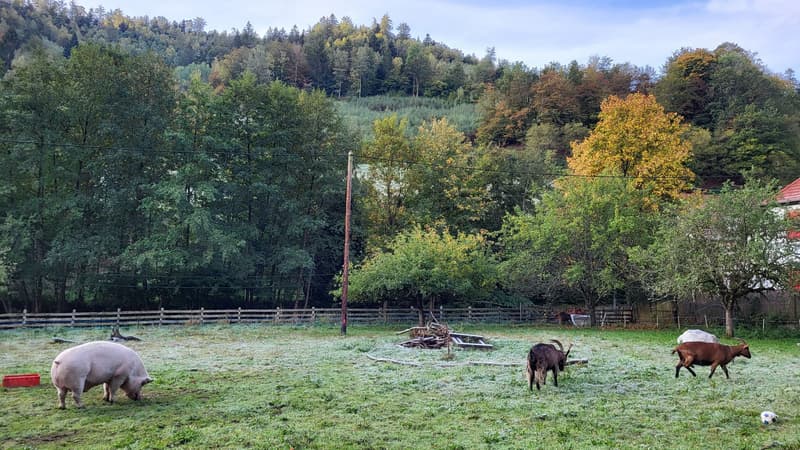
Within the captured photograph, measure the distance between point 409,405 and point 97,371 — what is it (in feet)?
17.4

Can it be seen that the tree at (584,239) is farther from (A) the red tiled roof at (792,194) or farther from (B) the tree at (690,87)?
(B) the tree at (690,87)

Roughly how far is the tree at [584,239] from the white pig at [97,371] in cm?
2304

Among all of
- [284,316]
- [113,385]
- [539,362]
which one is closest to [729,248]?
[539,362]

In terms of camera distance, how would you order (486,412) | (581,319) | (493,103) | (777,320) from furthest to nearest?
1. (493,103)
2. (581,319)
3. (777,320)
4. (486,412)

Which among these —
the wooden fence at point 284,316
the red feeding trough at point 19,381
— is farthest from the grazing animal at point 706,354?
the wooden fence at point 284,316

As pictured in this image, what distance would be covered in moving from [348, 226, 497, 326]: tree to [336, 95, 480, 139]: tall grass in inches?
1496

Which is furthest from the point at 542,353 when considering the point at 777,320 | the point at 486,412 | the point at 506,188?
the point at 506,188

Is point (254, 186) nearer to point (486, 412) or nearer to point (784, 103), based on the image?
point (486, 412)

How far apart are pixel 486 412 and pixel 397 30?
151 metres

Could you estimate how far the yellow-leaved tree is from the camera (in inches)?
1252

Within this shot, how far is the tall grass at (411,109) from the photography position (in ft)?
236

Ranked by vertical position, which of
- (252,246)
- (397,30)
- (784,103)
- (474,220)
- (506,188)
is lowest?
(252,246)

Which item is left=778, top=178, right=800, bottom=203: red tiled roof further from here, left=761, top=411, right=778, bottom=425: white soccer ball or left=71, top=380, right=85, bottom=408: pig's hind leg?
left=71, top=380, right=85, bottom=408: pig's hind leg

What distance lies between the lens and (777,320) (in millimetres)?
25938
